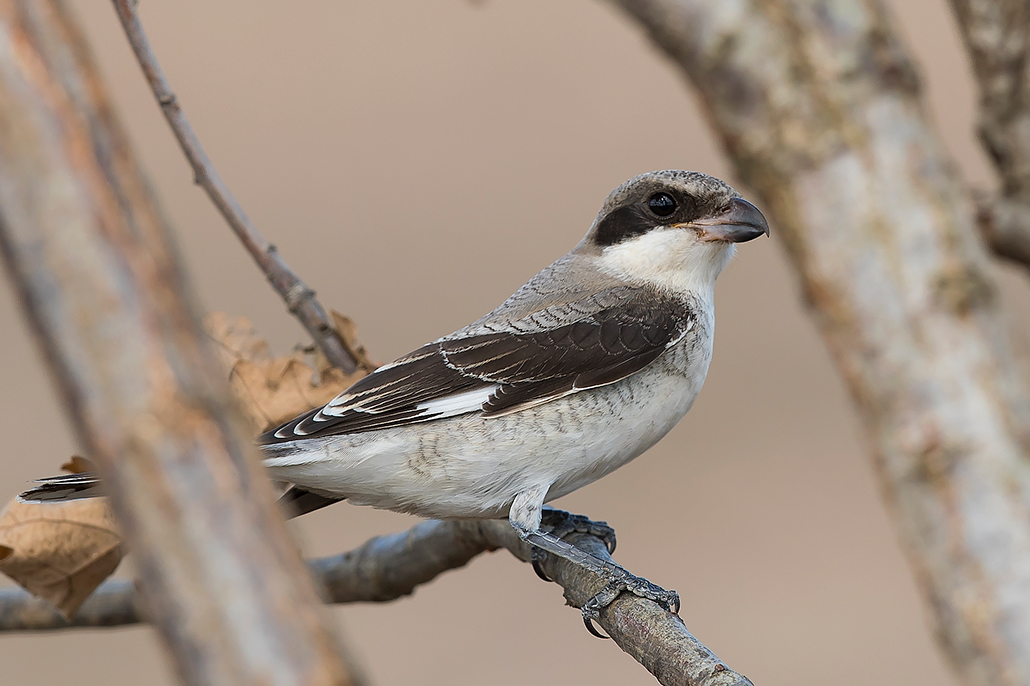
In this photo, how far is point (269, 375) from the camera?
2.18 meters

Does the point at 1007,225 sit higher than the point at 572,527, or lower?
lower

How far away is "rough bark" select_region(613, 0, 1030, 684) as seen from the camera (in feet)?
1.77

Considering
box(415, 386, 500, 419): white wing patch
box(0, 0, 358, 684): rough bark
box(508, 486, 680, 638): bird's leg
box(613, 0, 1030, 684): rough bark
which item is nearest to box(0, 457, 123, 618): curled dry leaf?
box(415, 386, 500, 419): white wing patch

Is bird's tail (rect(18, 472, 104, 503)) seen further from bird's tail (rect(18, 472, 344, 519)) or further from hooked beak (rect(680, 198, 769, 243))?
hooked beak (rect(680, 198, 769, 243))

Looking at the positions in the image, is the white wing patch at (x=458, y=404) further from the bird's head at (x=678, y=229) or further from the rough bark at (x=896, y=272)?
the rough bark at (x=896, y=272)

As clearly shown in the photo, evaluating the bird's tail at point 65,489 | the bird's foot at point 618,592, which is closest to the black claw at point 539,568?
the bird's foot at point 618,592

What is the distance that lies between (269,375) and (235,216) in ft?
1.17

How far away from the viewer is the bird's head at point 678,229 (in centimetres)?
242

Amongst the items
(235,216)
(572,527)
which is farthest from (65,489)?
(572,527)

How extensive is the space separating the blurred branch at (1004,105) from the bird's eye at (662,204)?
1.46 m

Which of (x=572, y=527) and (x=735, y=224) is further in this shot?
(x=572, y=527)

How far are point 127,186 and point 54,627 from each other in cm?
198

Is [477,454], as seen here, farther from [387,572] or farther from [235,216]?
[235,216]

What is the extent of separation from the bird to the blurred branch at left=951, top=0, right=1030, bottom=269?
1130mm
